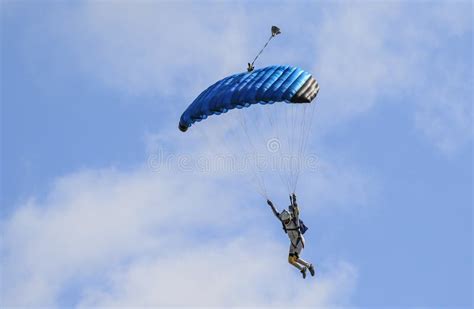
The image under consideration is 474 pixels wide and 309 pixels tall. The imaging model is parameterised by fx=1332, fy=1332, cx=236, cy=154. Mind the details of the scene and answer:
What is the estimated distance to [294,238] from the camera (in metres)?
44.1

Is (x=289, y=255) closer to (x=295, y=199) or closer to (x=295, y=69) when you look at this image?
(x=295, y=199)

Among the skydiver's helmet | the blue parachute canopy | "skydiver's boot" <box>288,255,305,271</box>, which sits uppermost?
the blue parachute canopy

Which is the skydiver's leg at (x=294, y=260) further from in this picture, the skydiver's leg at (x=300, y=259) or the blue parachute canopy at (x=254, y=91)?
the blue parachute canopy at (x=254, y=91)

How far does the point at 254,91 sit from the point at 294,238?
200 inches

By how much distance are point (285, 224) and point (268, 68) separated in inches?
211

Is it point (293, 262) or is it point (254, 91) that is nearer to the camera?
point (254, 91)

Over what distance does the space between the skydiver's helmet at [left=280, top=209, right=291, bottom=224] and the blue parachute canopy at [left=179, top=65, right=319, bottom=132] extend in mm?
3710

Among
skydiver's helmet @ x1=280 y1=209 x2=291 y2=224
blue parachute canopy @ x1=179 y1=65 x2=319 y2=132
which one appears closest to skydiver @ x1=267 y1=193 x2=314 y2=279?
skydiver's helmet @ x1=280 y1=209 x2=291 y2=224

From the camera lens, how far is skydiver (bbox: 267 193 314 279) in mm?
43844

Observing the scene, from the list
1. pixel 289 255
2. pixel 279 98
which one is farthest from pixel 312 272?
pixel 279 98

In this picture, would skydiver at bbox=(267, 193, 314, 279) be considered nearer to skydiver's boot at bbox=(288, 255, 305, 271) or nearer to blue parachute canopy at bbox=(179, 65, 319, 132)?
skydiver's boot at bbox=(288, 255, 305, 271)

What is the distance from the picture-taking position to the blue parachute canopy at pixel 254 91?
43156mm

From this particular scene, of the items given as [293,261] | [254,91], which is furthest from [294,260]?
[254,91]

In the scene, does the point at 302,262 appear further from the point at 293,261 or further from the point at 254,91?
the point at 254,91
